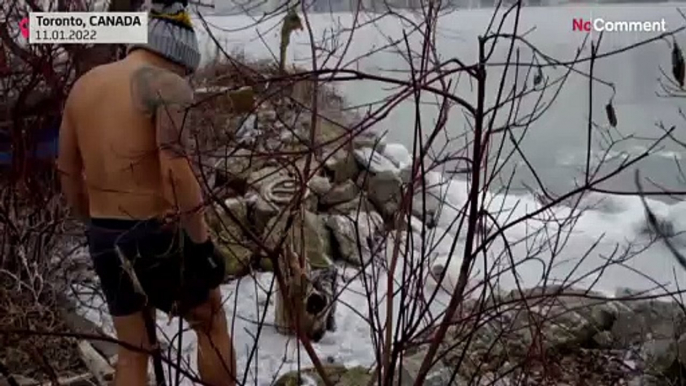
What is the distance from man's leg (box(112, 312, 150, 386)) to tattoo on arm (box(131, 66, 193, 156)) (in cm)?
25

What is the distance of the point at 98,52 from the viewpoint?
→ 1.31 meters

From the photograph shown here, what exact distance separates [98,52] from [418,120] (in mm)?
765

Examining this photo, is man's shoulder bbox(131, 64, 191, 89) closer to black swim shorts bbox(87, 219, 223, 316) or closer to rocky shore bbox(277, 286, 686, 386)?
black swim shorts bbox(87, 219, 223, 316)

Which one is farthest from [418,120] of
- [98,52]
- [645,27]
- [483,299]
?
[98,52]

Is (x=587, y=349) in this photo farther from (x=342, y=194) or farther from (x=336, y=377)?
(x=342, y=194)

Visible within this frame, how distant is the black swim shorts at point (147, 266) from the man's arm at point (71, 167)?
6 centimetres

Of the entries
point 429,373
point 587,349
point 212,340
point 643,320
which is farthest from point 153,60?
point 643,320

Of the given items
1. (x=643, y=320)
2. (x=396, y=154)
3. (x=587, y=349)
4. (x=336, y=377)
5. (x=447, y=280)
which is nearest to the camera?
(x=336, y=377)

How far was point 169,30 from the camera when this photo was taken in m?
0.91

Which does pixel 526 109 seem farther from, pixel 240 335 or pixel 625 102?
pixel 240 335

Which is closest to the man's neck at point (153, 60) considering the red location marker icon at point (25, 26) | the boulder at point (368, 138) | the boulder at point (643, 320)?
the boulder at point (368, 138)

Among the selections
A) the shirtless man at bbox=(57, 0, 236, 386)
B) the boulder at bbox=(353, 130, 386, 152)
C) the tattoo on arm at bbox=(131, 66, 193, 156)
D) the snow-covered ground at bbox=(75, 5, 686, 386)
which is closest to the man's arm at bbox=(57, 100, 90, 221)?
the shirtless man at bbox=(57, 0, 236, 386)

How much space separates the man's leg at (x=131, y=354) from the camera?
100cm

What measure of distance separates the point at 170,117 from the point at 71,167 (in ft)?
0.72
